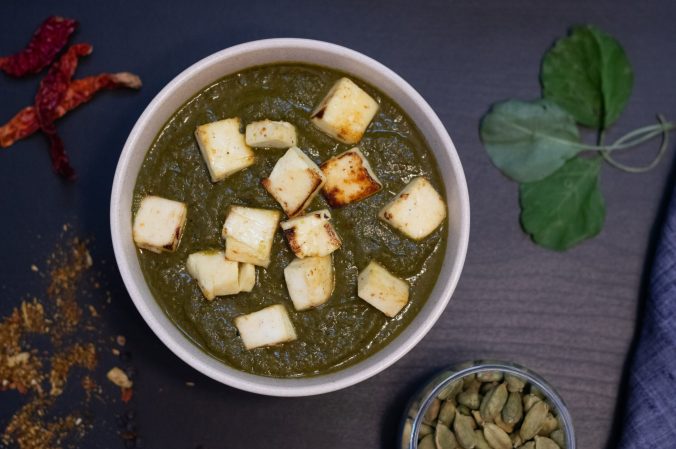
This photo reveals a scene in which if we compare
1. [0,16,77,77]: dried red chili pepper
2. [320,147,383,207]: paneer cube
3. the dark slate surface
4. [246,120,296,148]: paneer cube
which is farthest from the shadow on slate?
[0,16,77,77]: dried red chili pepper

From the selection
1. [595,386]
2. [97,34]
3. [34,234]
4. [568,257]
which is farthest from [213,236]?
[595,386]

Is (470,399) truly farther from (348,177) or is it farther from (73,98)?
(73,98)

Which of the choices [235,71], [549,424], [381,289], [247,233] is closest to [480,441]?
[549,424]

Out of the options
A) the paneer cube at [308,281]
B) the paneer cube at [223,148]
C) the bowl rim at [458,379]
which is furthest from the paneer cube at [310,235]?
the bowl rim at [458,379]

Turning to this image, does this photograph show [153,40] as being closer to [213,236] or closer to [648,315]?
[213,236]

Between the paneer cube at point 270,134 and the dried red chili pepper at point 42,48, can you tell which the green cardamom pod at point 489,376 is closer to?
the paneer cube at point 270,134

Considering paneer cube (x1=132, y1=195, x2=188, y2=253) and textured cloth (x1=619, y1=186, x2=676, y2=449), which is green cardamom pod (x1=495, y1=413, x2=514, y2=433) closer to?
textured cloth (x1=619, y1=186, x2=676, y2=449)
